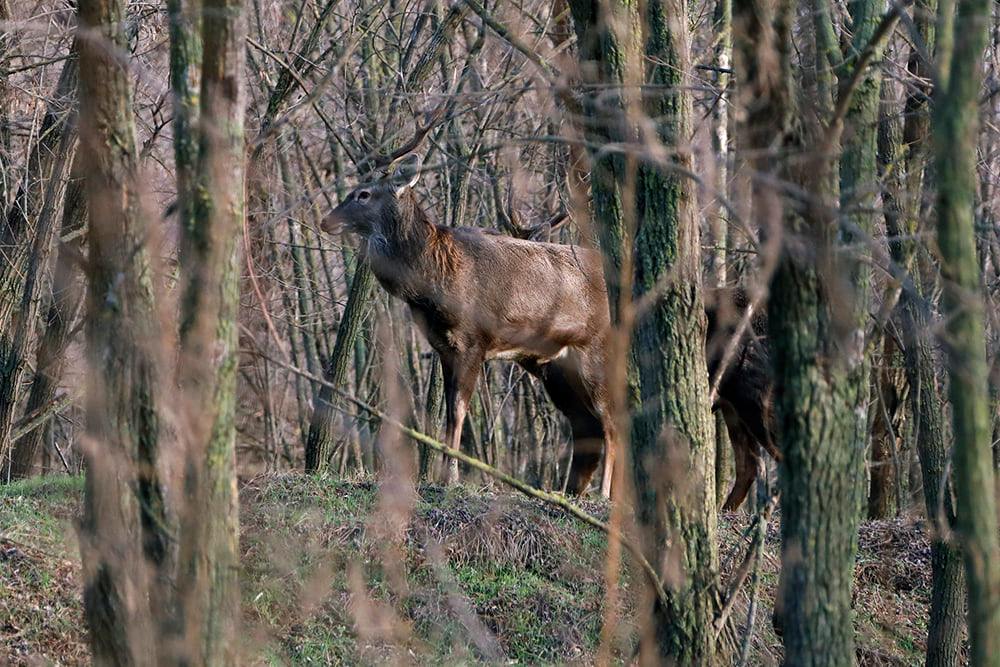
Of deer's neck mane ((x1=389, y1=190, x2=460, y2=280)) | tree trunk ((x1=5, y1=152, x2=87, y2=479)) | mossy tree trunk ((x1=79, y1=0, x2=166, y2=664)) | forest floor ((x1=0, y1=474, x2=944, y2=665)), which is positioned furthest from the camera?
tree trunk ((x1=5, y1=152, x2=87, y2=479))

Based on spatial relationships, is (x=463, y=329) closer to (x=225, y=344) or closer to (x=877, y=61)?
(x=877, y=61)

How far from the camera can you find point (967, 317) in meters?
3.70

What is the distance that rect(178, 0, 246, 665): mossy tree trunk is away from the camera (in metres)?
3.79

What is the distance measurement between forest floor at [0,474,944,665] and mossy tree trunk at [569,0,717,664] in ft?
4.58

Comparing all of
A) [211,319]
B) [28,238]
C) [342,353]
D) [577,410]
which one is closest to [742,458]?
[577,410]

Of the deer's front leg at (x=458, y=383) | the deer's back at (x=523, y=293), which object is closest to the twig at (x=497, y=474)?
the deer's front leg at (x=458, y=383)

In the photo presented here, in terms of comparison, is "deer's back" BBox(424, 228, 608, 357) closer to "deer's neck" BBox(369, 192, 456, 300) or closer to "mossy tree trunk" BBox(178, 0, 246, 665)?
"deer's neck" BBox(369, 192, 456, 300)

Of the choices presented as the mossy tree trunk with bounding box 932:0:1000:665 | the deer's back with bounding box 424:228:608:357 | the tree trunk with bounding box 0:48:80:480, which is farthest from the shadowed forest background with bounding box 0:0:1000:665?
the deer's back with bounding box 424:228:608:357

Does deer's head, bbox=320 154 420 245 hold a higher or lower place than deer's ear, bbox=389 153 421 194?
lower

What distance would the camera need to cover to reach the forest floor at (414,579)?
7.22 meters

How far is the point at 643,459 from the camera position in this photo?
5402 mm

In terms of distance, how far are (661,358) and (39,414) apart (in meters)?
8.37

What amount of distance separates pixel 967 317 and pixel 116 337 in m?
2.66

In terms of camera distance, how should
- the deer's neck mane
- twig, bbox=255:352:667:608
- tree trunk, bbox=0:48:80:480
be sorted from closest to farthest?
twig, bbox=255:352:667:608 → tree trunk, bbox=0:48:80:480 → the deer's neck mane
